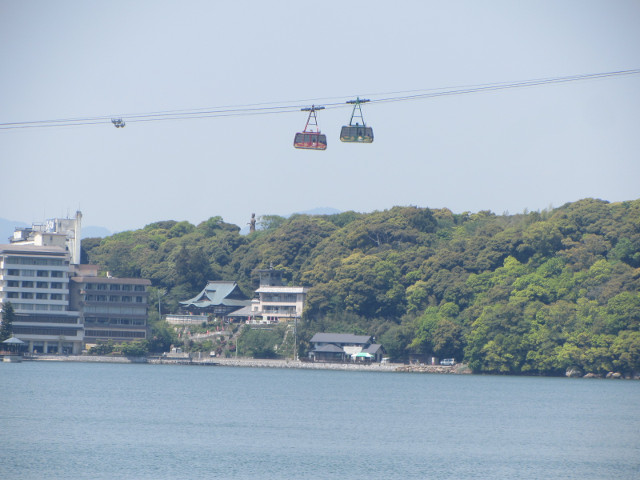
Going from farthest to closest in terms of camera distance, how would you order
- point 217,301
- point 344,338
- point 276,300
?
1. point 217,301
2. point 276,300
3. point 344,338

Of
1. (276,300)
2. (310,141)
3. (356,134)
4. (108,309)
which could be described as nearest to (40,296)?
(108,309)

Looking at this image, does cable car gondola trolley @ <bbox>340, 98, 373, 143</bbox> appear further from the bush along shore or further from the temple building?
the temple building

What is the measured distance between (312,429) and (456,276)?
151 ft

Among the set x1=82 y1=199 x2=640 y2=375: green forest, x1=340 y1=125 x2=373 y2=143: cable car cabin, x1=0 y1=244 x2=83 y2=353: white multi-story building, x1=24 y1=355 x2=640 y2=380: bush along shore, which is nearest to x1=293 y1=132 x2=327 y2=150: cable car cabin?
x1=340 y1=125 x2=373 y2=143: cable car cabin

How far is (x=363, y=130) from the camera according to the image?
31.1 meters

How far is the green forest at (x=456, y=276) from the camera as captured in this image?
247ft

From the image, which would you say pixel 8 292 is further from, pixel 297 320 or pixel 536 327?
pixel 536 327

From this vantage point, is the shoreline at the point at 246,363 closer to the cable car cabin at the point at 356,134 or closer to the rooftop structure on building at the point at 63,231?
the rooftop structure on building at the point at 63,231

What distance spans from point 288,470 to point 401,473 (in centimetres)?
371

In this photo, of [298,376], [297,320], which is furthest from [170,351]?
[298,376]

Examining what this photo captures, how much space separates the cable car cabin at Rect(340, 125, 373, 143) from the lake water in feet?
34.9

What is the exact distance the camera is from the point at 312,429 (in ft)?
140

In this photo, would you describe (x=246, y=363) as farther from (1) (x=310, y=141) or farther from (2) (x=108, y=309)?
(1) (x=310, y=141)

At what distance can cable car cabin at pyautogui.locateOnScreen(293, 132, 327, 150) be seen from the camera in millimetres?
32156
